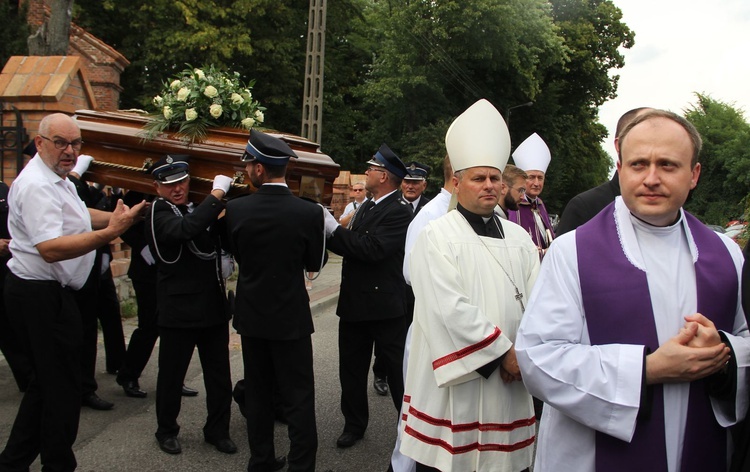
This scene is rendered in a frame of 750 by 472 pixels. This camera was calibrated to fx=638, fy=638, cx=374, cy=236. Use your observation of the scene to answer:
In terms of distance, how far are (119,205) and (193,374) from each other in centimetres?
269

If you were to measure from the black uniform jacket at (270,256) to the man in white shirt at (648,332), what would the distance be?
1.94 meters

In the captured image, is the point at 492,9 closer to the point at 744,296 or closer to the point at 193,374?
the point at 193,374

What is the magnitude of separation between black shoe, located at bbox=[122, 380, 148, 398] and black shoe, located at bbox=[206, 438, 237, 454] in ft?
3.95

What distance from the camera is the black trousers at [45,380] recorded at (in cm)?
338

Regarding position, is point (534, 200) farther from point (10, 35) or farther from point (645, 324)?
point (10, 35)

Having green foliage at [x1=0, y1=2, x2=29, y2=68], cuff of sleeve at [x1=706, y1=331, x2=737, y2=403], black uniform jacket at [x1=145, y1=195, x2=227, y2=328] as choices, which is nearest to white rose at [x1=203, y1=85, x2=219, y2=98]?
black uniform jacket at [x1=145, y1=195, x2=227, y2=328]

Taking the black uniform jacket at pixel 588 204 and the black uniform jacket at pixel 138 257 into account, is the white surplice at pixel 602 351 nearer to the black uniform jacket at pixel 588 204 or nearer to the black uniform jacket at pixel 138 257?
the black uniform jacket at pixel 588 204

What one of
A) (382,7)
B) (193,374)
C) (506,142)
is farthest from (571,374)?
(382,7)

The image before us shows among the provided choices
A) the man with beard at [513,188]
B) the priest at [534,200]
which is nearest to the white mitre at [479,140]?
the man with beard at [513,188]

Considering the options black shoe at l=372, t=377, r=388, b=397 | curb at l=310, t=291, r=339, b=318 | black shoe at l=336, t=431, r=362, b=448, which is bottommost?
curb at l=310, t=291, r=339, b=318

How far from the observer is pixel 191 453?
166 inches

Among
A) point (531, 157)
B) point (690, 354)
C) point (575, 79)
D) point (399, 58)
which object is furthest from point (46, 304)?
point (575, 79)

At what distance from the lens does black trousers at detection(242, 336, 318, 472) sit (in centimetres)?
378

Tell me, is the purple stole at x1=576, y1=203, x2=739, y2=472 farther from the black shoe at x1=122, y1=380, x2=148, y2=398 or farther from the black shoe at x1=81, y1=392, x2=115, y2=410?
the black shoe at x1=122, y1=380, x2=148, y2=398
